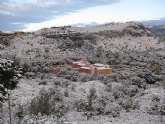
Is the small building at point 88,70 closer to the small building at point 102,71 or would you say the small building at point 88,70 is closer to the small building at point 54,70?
the small building at point 102,71

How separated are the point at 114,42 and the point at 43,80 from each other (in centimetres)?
2710

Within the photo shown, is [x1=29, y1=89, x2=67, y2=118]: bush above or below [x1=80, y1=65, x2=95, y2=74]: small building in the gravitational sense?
above

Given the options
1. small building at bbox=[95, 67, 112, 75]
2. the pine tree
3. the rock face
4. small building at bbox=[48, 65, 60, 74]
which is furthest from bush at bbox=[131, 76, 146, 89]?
the pine tree

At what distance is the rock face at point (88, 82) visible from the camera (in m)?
19.5

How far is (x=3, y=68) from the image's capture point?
1514 cm

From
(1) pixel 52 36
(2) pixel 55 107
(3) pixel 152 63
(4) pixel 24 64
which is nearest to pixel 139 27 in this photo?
(1) pixel 52 36

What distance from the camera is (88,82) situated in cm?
2781

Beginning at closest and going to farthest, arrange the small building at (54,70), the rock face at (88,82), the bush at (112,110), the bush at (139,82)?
the rock face at (88,82) < the bush at (112,110) < the bush at (139,82) < the small building at (54,70)

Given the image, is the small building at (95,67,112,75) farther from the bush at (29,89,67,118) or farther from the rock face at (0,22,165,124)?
the bush at (29,89,67,118)

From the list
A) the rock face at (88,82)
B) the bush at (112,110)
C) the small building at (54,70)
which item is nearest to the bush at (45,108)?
the rock face at (88,82)

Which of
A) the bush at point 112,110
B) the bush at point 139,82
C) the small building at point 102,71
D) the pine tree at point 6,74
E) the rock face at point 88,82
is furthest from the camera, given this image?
the small building at point 102,71

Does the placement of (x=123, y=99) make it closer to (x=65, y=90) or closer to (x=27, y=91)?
(x=65, y=90)

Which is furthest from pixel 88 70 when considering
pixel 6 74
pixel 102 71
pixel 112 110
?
pixel 6 74

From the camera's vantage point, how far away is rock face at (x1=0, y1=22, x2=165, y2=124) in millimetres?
19500
